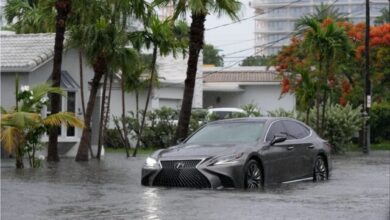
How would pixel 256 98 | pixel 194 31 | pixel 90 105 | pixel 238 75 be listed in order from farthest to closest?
pixel 238 75 → pixel 256 98 → pixel 90 105 → pixel 194 31

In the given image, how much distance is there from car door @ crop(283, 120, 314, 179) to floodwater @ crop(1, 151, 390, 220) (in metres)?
0.32

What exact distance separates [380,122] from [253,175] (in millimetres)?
27680

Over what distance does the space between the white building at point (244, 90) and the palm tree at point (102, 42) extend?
92.3ft

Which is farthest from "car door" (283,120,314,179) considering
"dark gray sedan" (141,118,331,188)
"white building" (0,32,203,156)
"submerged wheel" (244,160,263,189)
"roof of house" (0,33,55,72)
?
"roof of house" (0,33,55,72)

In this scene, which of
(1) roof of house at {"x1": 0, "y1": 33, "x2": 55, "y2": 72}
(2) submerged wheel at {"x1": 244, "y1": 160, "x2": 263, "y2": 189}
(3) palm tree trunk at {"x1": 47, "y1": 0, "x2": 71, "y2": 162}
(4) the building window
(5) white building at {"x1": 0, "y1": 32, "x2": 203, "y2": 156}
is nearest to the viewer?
(2) submerged wheel at {"x1": 244, "y1": 160, "x2": 263, "y2": 189}

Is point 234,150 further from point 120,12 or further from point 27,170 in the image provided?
point 120,12

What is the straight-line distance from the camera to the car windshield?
14.8 m

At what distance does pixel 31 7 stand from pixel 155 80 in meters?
7.12

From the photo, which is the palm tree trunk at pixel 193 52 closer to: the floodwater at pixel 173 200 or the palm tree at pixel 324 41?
the floodwater at pixel 173 200

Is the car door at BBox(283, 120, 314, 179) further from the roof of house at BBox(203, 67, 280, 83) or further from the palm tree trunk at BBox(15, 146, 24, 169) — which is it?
the roof of house at BBox(203, 67, 280, 83)

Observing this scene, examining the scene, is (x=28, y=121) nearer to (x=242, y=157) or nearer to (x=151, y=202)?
(x=242, y=157)

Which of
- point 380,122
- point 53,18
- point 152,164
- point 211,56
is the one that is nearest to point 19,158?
point 152,164

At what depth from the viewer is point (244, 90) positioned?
53656 millimetres

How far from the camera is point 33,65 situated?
81.5ft
